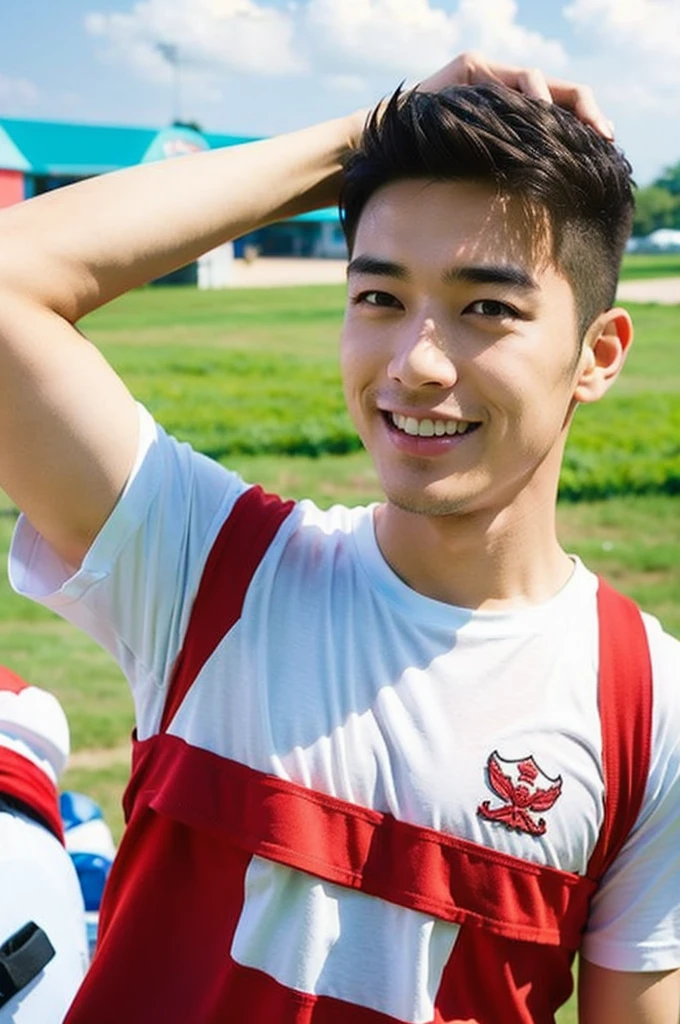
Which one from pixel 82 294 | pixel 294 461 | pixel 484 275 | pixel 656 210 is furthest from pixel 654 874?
pixel 656 210

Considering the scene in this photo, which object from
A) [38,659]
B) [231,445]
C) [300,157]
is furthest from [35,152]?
[300,157]

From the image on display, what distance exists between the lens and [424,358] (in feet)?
5.22

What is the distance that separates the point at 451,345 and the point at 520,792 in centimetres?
56

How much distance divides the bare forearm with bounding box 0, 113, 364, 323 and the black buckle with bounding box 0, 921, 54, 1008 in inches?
34.3

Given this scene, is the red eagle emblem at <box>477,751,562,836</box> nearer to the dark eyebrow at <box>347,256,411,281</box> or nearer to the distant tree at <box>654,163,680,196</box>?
the dark eyebrow at <box>347,256,411,281</box>

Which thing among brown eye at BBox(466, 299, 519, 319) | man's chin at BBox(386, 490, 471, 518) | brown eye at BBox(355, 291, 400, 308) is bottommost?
man's chin at BBox(386, 490, 471, 518)

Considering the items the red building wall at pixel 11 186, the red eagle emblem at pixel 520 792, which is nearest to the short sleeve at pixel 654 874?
the red eagle emblem at pixel 520 792

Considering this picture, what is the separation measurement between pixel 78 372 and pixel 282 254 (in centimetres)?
6033

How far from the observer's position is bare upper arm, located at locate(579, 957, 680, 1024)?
1.70 meters

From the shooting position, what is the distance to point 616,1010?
172cm

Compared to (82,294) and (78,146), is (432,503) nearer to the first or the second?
(82,294)

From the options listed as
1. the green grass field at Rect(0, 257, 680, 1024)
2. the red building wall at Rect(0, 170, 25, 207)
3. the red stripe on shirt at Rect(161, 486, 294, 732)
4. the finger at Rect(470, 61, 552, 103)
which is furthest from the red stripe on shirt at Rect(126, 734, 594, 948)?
the red building wall at Rect(0, 170, 25, 207)

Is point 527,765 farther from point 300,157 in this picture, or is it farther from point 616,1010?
point 300,157

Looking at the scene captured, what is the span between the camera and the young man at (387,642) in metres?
1.58
